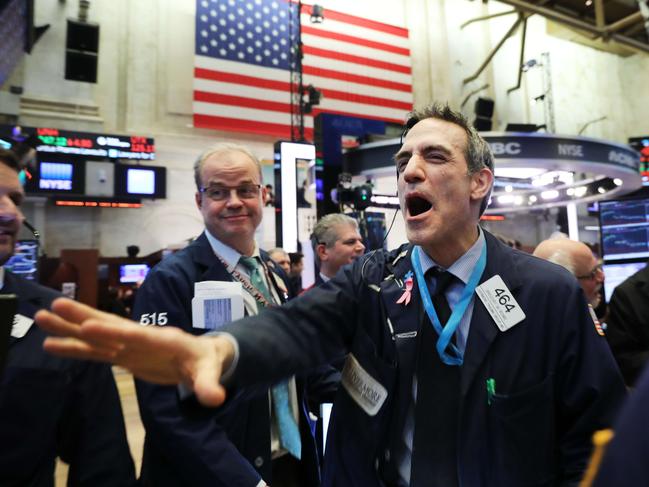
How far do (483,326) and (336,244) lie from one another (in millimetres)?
2184

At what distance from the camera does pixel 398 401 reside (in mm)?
1104

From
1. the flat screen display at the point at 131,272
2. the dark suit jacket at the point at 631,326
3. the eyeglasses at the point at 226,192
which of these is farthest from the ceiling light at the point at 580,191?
the eyeglasses at the point at 226,192

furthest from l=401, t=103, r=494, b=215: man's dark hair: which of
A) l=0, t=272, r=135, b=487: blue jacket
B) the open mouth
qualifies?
l=0, t=272, r=135, b=487: blue jacket

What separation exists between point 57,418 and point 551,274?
1394 millimetres

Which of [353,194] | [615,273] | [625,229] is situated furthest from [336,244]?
[625,229]

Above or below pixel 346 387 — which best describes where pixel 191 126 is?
above

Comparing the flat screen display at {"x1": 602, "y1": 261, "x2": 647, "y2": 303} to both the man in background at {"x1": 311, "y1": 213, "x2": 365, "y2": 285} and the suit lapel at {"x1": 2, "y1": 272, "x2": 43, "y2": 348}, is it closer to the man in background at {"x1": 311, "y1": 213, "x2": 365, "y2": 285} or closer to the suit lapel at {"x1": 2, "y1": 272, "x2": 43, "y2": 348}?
the man in background at {"x1": 311, "y1": 213, "x2": 365, "y2": 285}

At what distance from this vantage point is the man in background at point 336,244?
3.21 m

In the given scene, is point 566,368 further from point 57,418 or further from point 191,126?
point 191,126

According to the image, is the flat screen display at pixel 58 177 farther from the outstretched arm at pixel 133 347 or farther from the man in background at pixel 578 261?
the outstretched arm at pixel 133 347

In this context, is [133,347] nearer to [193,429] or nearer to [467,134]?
[193,429]

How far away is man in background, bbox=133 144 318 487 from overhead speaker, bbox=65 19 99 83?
780cm

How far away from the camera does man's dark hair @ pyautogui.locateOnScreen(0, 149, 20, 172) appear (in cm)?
140

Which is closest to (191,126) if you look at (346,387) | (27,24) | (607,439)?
(27,24)
